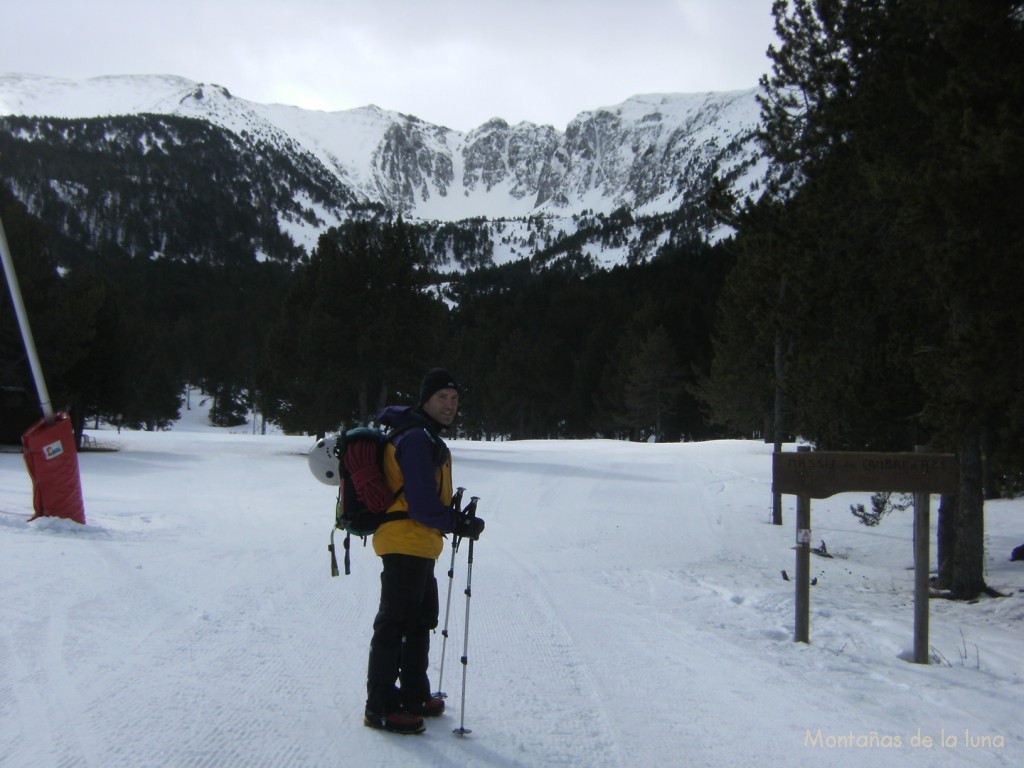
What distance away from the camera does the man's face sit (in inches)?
175

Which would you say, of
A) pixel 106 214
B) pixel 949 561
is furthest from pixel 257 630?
pixel 106 214

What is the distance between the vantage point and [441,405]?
14.7 feet

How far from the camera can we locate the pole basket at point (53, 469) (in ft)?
34.9

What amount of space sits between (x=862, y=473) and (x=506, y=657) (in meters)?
3.50

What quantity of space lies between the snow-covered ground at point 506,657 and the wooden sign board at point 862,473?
1376 millimetres

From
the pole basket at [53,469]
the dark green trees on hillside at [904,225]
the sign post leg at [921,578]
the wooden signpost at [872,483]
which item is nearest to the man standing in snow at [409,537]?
the wooden signpost at [872,483]

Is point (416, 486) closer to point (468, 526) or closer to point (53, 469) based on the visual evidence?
point (468, 526)

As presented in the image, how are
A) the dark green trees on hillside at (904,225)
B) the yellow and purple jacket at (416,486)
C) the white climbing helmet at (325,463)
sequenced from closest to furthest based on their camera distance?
the yellow and purple jacket at (416,486) → the white climbing helmet at (325,463) → the dark green trees on hillside at (904,225)

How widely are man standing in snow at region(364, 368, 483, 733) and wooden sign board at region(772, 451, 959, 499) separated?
3.82m

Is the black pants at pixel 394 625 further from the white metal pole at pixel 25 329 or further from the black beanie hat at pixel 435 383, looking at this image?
the white metal pole at pixel 25 329

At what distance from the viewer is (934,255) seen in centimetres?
888

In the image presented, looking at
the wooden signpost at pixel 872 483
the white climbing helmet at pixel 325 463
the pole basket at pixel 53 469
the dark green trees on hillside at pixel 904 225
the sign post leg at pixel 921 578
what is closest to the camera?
the white climbing helmet at pixel 325 463

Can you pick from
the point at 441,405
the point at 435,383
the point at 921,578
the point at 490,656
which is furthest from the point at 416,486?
the point at 921,578

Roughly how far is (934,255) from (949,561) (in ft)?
14.8
